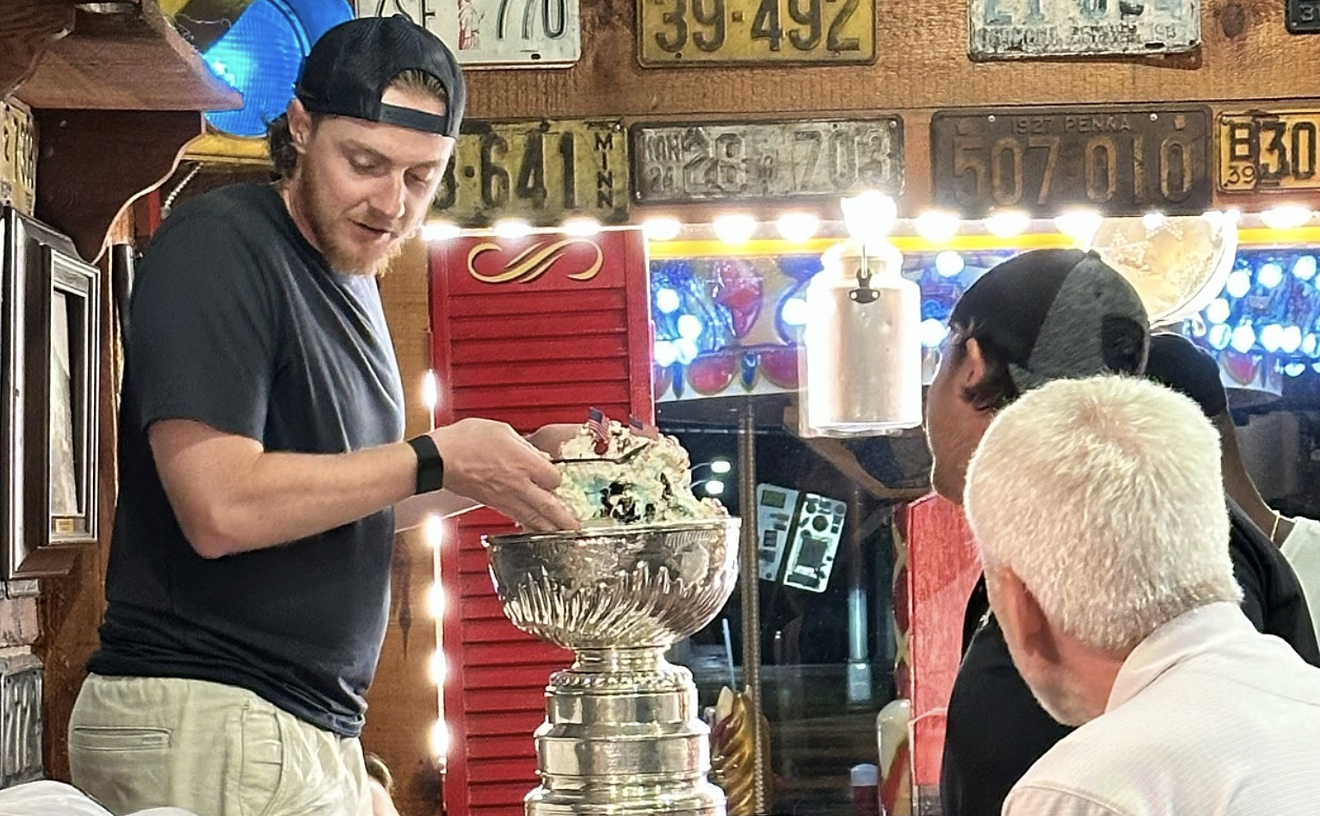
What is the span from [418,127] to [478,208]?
1372 millimetres

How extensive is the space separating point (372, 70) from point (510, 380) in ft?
5.16

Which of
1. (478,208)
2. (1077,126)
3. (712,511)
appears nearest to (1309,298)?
(1077,126)

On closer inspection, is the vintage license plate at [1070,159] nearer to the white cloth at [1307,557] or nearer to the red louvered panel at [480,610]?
the white cloth at [1307,557]

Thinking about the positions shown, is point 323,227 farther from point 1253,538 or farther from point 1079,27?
point 1079,27

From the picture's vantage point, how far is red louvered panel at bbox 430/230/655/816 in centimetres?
340

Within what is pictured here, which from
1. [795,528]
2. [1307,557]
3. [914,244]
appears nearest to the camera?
[1307,557]

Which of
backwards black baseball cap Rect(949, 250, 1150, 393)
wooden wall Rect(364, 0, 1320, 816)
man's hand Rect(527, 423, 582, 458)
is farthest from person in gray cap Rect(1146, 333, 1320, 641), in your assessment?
wooden wall Rect(364, 0, 1320, 816)

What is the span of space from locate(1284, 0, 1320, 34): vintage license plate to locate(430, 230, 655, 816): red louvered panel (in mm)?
1305

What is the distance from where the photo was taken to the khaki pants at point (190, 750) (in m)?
1.76

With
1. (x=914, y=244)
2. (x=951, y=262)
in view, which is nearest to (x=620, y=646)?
(x=914, y=244)

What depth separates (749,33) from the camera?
335cm

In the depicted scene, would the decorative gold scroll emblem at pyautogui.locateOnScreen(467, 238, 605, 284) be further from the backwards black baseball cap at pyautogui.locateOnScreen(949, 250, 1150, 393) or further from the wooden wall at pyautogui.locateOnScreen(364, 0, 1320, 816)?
the backwards black baseball cap at pyautogui.locateOnScreen(949, 250, 1150, 393)

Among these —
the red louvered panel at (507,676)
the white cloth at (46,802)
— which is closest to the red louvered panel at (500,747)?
the red louvered panel at (507,676)

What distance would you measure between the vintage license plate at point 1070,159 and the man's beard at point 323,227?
1645mm
